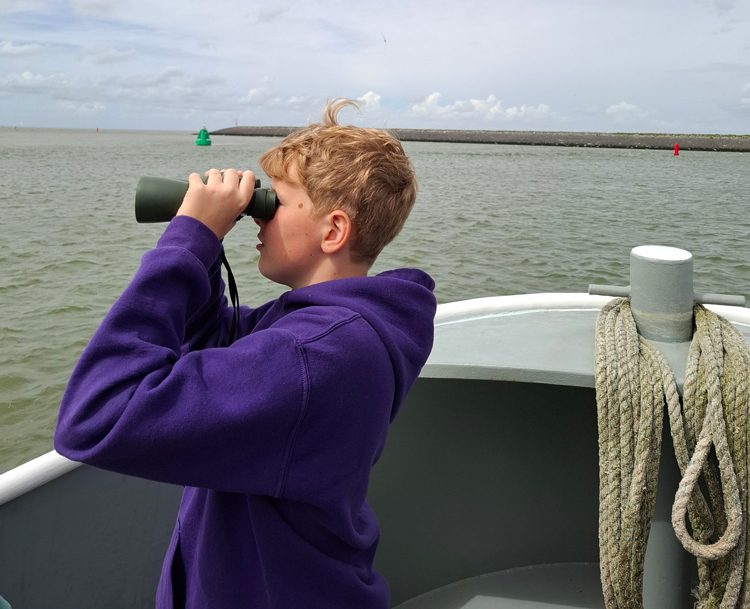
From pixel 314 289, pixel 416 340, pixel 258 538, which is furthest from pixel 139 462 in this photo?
pixel 416 340

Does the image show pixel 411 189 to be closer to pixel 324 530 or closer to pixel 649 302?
pixel 324 530

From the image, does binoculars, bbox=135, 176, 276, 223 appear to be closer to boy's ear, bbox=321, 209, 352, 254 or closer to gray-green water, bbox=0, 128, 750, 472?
boy's ear, bbox=321, 209, 352, 254

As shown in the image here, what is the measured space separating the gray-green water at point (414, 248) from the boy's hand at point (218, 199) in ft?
14.2

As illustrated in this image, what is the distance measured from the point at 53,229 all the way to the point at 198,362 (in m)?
12.1

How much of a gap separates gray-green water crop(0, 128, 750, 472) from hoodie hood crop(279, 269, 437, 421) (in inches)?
173

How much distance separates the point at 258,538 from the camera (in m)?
0.99

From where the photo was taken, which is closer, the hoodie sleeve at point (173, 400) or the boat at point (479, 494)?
the hoodie sleeve at point (173, 400)

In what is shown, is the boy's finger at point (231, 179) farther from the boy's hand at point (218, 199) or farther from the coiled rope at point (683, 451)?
the coiled rope at point (683, 451)

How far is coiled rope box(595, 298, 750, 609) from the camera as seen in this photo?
1.38m

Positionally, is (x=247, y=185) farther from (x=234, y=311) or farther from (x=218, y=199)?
(x=234, y=311)

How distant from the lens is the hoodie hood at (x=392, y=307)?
0.98m

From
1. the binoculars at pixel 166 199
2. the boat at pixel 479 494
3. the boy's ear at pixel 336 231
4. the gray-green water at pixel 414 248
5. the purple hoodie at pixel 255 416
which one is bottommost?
the gray-green water at pixel 414 248

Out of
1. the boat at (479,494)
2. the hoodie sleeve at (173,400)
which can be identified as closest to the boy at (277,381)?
the hoodie sleeve at (173,400)

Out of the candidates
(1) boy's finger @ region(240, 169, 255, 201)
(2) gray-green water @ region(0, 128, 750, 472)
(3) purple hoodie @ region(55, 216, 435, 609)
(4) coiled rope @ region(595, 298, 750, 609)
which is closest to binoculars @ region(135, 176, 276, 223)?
(1) boy's finger @ region(240, 169, 255, 201)
